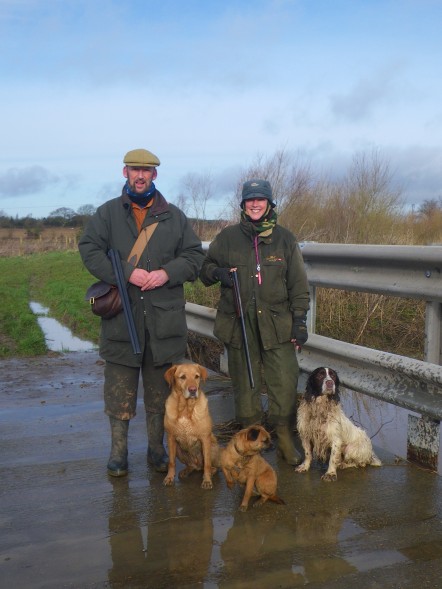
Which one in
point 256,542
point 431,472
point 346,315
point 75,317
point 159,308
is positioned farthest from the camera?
point 75,317

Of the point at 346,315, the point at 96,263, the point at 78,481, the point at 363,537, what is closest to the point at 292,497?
the point at 363,537

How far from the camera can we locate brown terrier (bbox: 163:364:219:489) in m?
4.72

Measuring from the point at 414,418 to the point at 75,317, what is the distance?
32.2 ft

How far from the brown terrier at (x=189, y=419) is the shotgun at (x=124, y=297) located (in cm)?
30

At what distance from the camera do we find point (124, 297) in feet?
15.9

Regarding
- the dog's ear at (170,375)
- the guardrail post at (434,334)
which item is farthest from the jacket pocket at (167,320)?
the guardrail post at (434,334)

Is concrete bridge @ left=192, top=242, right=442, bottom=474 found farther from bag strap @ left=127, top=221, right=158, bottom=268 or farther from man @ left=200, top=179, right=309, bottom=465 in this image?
bag strap @ left=127, top=221, right=158, bottom=268

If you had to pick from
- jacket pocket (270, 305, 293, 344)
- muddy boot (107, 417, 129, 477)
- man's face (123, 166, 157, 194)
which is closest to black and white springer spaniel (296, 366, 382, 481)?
jacket pocket (270, 305, 293, 344)

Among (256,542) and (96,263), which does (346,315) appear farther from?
(256,542)

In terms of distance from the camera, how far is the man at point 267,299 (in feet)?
17.1

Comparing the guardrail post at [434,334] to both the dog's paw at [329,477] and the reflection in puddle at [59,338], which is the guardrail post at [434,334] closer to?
the dog's paw at [329,477]

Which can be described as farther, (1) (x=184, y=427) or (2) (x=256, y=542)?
(1) (x=184, y=427)

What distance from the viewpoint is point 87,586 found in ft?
10.4

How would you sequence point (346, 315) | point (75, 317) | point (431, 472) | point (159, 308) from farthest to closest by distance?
point (75, 317), point (346, 315), point (159, 308), point (431, 472)
